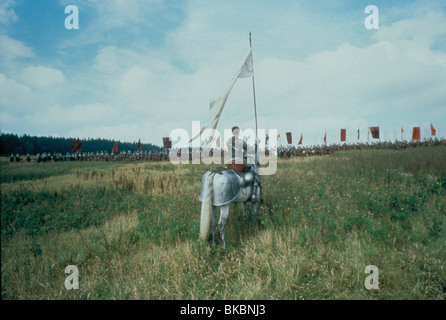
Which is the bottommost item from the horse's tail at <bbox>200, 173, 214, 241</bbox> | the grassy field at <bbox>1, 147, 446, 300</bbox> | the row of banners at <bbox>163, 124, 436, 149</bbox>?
the grassy field at <bbox>1, 147, 446, 300</bbox>

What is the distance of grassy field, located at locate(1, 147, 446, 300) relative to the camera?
3.10m

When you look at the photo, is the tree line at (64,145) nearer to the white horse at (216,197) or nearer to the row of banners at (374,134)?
the row of banners at (374,134)

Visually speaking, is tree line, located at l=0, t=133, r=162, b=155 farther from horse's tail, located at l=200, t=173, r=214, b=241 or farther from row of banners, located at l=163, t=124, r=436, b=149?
horse's tail, located at l=200, t=173, r=214, b=241

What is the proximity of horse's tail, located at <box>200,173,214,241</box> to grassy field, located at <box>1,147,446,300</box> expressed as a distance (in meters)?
0.24

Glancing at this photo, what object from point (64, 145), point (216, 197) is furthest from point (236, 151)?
point (64, 145)

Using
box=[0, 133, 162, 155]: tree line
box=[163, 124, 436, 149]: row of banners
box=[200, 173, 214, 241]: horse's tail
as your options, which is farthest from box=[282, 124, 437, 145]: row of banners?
box=[0, 133, 162, 155]: tree line

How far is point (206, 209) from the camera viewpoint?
409 cm

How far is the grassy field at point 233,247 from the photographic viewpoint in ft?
10.2

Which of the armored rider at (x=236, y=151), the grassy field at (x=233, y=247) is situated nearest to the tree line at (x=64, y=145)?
the grassy field at (x=233, y=247)

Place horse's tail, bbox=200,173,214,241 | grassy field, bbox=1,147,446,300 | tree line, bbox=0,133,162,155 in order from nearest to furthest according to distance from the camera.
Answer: grassy field, bbox=1,147,446,300
horse's tail, bbox=200,173,214,241
tree line, bbox=0,133,162,155

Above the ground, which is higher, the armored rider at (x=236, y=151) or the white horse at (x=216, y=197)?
the armored rider at (x=236, y=151)

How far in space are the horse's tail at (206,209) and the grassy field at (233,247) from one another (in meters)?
0.24

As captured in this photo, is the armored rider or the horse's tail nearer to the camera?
the horse's tail
